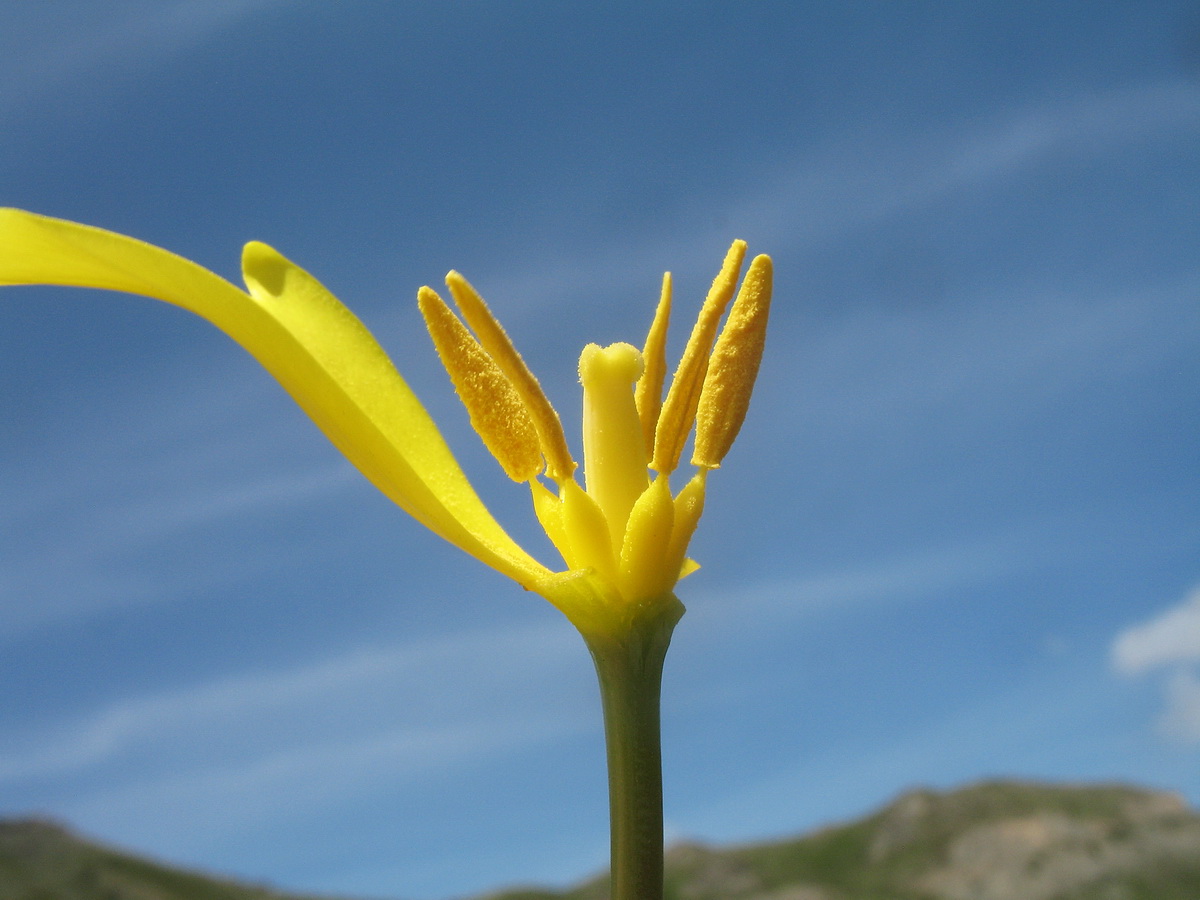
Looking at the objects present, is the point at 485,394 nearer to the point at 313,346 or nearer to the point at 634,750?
the point at 313,346

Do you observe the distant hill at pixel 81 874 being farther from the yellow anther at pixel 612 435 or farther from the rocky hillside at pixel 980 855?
the yellow anther at pixel 612 435

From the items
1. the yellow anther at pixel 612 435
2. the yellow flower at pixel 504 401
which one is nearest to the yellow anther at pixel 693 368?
the yellow flower at pixel 504 401

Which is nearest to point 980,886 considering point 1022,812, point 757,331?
point 1022,812

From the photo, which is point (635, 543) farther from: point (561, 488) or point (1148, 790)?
point (1148, 790)

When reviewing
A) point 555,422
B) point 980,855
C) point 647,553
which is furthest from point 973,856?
point 647,553

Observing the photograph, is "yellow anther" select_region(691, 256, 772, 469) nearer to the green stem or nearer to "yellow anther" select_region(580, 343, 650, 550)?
"yellow anther" select_region(580, 343, 650, 550)
